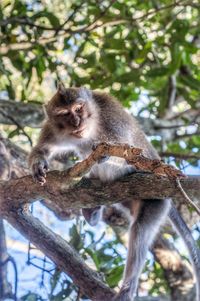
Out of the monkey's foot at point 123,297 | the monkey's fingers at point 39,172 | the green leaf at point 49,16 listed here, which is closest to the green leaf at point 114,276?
the monkey's foot at point 123,297

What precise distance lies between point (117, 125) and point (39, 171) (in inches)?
53.4

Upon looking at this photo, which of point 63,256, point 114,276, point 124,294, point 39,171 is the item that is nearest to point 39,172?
point 39,171

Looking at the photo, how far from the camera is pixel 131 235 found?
591 centimetres

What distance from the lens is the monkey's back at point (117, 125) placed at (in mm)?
5816

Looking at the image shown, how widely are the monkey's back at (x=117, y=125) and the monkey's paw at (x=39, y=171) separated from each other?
761 millimetres

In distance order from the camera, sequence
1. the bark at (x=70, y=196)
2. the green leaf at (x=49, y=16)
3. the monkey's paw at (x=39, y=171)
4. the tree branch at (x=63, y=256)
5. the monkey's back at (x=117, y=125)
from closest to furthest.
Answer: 1. the bark at (x=70, y=196)
2. the monkey's paw at (x=39, y=171)
3. the tree branch at (x=63, y=256)
4. the monkey's back at (x=117, y=125)
5. the green leaf at (x=49, y=16)

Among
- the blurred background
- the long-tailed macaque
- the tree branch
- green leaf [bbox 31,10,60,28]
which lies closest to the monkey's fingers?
the long-tailed macaque

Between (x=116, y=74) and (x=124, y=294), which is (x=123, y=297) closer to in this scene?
(x=124, y=294)

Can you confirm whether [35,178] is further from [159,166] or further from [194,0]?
[194,0]

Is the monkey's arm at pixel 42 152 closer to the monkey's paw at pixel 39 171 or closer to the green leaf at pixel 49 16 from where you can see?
the monkey's paw at pixel 39 171

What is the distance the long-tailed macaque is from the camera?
5508 millimetres

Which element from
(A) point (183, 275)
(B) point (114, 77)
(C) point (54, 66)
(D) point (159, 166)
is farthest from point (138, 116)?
(D) point (159, 166)

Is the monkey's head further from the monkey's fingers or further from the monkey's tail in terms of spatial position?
the monkey's tail

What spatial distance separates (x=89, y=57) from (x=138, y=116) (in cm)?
100
